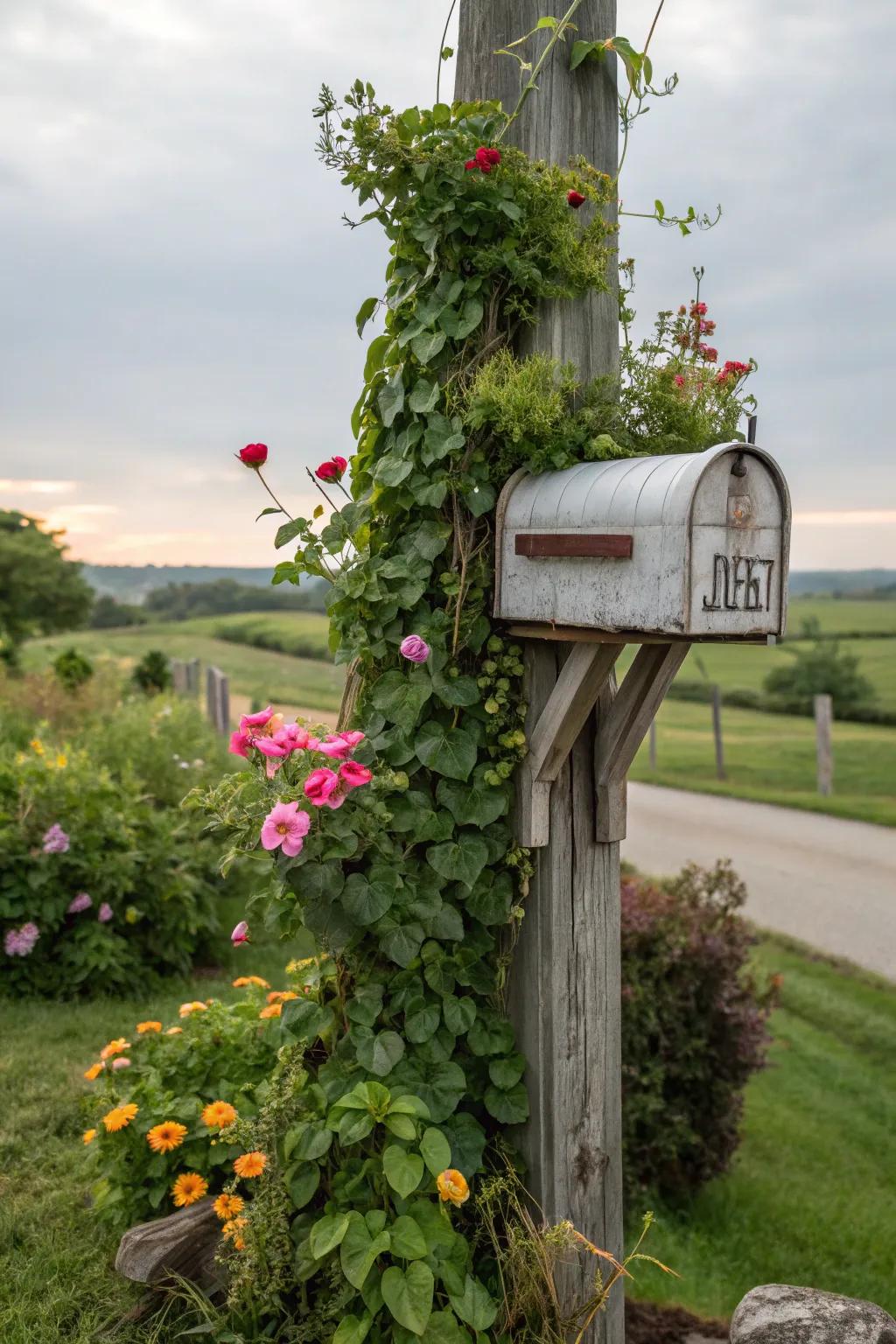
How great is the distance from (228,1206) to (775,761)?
45.3 feet

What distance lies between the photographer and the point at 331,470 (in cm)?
286

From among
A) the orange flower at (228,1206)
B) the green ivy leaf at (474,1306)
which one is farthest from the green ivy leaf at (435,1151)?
the orange flower at (228,1206)

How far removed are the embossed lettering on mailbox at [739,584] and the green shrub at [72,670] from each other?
Result: 10.8m

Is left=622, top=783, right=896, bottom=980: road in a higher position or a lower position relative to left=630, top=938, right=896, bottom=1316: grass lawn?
higher

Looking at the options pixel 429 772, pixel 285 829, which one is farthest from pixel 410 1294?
pixel 429 772

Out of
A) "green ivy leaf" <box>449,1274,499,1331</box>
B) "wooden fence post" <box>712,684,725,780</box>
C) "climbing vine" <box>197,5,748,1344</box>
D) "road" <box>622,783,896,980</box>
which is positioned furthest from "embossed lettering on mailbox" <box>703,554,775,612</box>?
"wooden fence post" <box>712,684,725,780</box>

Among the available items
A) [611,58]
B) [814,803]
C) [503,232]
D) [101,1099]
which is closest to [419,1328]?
[101,1099]

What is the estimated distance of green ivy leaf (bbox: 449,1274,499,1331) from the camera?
95.1 inches

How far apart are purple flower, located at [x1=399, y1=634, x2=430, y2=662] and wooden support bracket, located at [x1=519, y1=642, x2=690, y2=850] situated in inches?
13.6

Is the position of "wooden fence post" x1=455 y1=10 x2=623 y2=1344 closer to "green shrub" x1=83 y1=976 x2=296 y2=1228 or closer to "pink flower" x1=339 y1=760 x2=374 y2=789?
"pink flower" x1=339 y1=760 x2=374 y2=789

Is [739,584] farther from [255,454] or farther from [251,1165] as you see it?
[251,1165]

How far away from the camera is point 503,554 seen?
2652mm

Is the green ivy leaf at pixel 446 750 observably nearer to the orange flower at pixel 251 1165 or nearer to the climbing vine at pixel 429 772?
the climbing vine at pixel 429 772

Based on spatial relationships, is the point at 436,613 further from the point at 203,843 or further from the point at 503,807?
the point at 203,843
